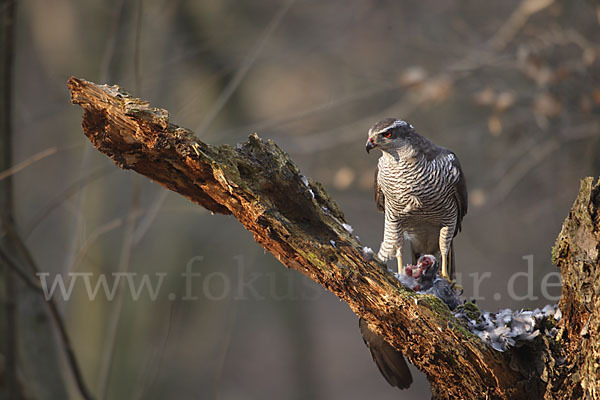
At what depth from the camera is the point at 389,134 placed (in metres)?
3.30

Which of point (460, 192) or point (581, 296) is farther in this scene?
point (460, 192)

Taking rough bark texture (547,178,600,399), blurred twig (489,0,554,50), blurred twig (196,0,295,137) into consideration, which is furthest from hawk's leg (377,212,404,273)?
blurred twig (489,0,554,50)

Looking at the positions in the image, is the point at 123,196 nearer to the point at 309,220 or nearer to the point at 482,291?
the point at 309,220

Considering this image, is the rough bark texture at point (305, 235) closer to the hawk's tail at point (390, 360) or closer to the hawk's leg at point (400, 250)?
the hawk's tail at point (390, 360)

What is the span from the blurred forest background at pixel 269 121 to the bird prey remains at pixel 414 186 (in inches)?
28.1

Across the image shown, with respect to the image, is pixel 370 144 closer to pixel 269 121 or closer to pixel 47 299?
pixel 269 121

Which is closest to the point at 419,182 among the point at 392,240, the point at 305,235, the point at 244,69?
the point at 392,240

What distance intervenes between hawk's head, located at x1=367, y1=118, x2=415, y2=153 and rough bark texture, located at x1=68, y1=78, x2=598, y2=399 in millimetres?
1068

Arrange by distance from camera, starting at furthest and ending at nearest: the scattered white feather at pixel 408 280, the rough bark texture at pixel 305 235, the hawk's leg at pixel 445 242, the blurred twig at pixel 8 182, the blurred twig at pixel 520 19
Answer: the blurred twig at pixel 520 19 → the hawk's leg at pixel 445 242 → the blurred twig at pixel 8 182 → the scattered white feather at pixel 408 280 → the rough bark texture at pixel 305 235

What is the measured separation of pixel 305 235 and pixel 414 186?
1.33 m

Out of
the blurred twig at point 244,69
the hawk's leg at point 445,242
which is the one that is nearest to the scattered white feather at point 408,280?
the hawk's leg at point 445,242

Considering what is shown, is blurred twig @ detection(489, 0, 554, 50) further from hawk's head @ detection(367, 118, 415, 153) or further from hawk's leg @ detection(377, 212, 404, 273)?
hawk's leg @ detection(377, 212, 404, 273)

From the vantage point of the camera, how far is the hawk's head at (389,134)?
3271 mm

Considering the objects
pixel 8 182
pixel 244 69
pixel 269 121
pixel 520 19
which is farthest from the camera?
pixel 520 19
